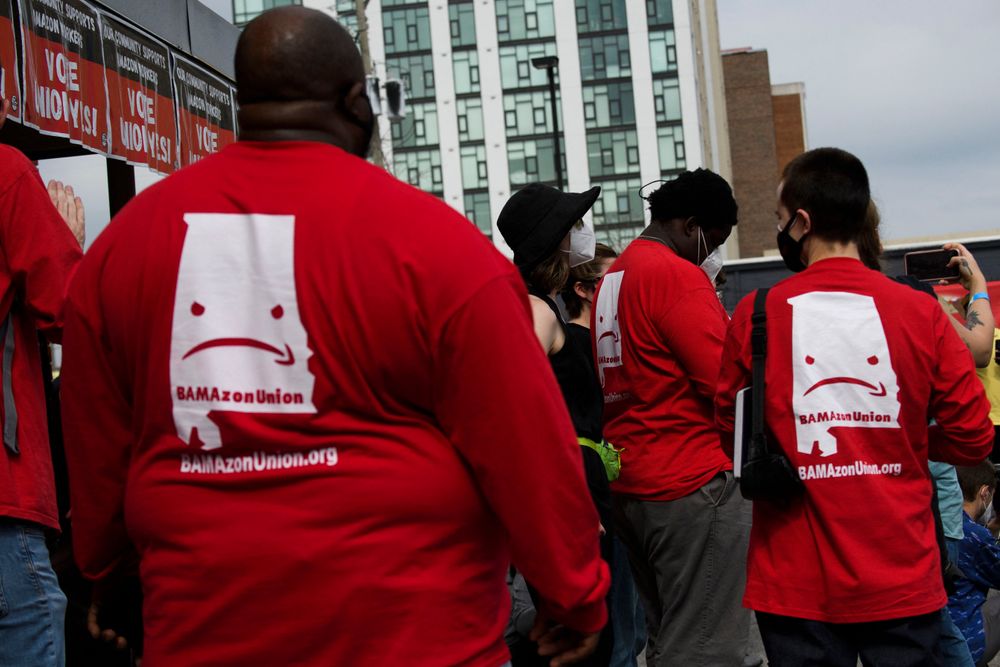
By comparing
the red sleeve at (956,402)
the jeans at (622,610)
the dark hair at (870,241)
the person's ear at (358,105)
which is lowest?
the jeans at (622,610)

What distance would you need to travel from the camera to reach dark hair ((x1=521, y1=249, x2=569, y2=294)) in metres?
4.11

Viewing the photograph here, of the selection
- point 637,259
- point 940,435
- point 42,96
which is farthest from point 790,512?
point 42,96

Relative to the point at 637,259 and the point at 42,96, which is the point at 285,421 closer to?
the point at 637,259

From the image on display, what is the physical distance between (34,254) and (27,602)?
821mm

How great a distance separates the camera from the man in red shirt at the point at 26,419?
9.34 feet

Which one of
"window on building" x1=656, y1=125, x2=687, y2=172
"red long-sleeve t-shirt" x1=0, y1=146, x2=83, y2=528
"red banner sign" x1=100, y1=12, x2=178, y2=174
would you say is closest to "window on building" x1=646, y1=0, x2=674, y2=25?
"window on building" x1=656, y1=125, x2=687, y2=172

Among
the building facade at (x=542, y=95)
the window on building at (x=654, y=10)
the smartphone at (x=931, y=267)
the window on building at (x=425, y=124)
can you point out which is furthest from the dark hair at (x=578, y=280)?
the window on building at (x=654, y=10)

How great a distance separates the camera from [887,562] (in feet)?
10.4

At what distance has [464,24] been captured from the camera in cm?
6900

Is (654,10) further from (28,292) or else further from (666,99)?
(28,292)

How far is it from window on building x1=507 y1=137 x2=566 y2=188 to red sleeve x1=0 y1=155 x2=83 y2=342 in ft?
213

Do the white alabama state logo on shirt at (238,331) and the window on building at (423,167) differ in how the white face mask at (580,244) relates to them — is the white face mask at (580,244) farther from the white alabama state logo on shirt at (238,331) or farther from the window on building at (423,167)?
the window on building at (423,167)

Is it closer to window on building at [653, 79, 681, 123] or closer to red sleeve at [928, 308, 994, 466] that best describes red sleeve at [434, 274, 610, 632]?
red sleeve at [928, 308, 994, 466]

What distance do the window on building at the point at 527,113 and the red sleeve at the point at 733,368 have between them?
214ft
